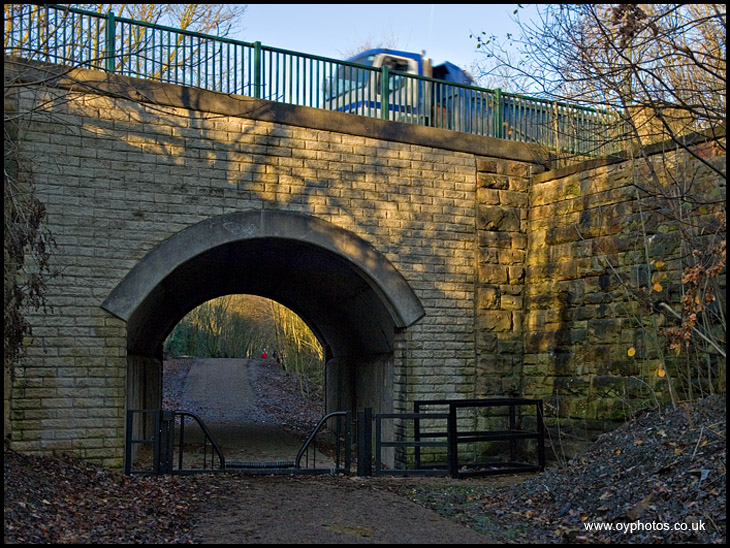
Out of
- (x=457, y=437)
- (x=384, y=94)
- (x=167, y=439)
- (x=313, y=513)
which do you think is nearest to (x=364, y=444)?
(x=457, y=437)

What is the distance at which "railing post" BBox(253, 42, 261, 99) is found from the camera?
10.6 meters

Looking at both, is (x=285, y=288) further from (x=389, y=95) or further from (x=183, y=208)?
(x=183, y=208)

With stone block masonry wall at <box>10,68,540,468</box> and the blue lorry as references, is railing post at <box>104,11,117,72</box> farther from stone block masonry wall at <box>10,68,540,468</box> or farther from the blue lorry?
the blue lorry

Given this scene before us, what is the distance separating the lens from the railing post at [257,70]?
34.8 feet

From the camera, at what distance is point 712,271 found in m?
7.53

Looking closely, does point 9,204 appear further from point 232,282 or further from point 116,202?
point 232,282

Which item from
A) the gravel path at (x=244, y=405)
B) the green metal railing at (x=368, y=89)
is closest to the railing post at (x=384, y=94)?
the green metal railing at (x=368, y=89)

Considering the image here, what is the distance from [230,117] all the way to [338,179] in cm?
173

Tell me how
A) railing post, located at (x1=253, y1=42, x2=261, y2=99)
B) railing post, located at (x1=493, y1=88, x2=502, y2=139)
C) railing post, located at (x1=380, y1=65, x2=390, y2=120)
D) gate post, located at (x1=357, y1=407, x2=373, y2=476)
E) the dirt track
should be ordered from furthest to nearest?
railing post, located at (x1=493, y1=88, x2=502, y2=139) < railing post, located at (x1=380, y1=65, x2=390, y2=120) < railing post, located at (x1=253, y1=42, x2=261, y2=99) < gate post, located at (x1=357, y1=407, x2=373, y2=476) < the dirt track

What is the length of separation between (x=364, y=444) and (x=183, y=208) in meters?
3.84

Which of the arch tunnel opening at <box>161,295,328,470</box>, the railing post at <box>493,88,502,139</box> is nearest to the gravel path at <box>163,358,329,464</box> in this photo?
the arch tunnel opening at <box>161,295,328,470</box>

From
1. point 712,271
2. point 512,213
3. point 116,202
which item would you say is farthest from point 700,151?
point 116,202

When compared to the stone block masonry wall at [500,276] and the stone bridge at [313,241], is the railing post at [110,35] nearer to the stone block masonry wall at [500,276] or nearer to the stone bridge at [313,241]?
the stone bridge at [313,241]

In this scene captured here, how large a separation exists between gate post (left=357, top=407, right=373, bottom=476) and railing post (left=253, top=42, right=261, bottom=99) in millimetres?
4520
